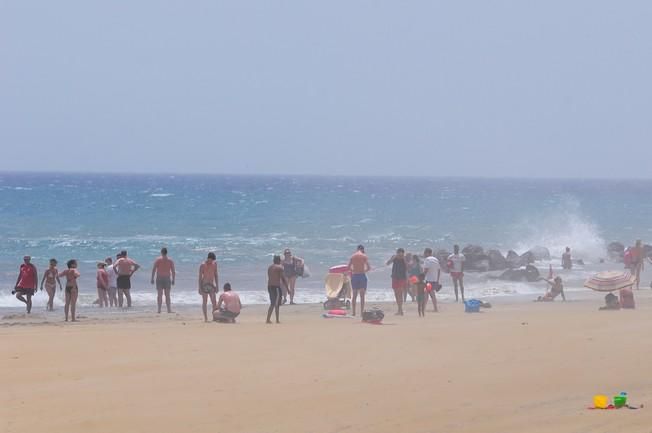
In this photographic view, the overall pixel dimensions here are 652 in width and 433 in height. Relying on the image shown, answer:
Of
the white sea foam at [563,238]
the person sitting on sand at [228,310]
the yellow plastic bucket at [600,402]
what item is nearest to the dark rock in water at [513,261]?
the white sea foam at [563,238]

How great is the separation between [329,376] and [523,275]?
17913 millimetres

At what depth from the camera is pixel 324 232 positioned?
51.8 m

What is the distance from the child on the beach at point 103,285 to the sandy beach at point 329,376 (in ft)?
14.3

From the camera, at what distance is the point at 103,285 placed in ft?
69.6

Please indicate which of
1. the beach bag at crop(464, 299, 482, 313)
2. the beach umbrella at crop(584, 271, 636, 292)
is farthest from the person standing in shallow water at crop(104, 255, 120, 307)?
the beach umbrella at crop(584, 271, 636, 292)

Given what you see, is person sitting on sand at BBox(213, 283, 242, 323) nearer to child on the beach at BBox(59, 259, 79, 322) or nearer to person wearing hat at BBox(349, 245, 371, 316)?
person wearing hat at BBox(349, 245, 371, 316)

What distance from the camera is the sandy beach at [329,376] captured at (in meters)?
9.41

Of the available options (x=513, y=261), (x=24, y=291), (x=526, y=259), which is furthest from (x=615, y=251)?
(x=24, y=291)

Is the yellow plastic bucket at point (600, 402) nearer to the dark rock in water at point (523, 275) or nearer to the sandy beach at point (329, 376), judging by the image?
the sandy beach at point (329, 376)

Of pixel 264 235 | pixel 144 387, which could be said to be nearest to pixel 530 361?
pixel 144 387

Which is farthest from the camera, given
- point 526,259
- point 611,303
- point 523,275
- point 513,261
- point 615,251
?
point 615,251

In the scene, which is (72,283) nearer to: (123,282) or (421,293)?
(123,282)

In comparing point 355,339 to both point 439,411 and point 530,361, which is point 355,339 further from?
point 439,411

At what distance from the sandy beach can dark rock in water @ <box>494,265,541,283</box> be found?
451 inches
